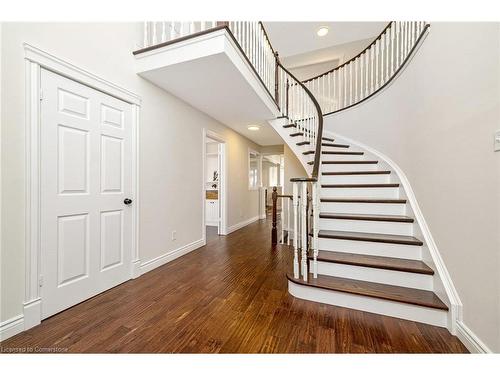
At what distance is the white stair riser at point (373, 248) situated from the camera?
6.27 ft

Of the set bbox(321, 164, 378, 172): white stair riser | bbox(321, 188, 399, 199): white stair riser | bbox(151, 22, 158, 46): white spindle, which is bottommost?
bbox(321, 188, 399, 199): white stair riser

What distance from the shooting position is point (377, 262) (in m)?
1.84

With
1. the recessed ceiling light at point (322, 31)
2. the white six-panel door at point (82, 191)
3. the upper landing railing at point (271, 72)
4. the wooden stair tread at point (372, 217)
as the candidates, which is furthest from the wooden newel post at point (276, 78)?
the white six-panel door at point (82, 191)

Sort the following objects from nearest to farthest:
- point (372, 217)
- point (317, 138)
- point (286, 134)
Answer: point (372, 217) < point (317, 138) < point (286, 134)

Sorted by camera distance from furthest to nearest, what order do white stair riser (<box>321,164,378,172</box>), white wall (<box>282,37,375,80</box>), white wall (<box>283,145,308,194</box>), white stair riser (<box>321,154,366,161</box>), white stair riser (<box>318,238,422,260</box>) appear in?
white wall (<box>282,37,375,80</box>) → white wall (<box>283,145,308,194</box>) → white stair riser (<box>321,154,366,161</box>) → white stair riser (<box>321,164,378,172</box>) → white stair riser (<box>318,238,422,260</box>)

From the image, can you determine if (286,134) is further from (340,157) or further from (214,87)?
(214,87)

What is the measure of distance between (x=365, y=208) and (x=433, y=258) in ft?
2.66

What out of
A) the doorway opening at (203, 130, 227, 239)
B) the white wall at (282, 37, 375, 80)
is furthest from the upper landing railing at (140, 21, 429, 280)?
the doorway opening at (203, 130, 227, 239)

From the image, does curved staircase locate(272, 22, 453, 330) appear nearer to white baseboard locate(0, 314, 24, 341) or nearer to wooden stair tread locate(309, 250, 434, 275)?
wooden stair tread locate(309, 250, 434, 275)

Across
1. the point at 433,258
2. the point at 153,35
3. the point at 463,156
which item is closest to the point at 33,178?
the point at 153,35

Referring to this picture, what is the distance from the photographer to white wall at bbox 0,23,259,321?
137cm

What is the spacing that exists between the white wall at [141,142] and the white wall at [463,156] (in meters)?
2.83

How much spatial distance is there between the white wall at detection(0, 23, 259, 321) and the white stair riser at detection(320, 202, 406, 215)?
1.99 meters

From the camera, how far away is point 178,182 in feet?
9.73
